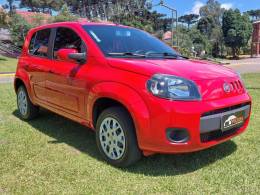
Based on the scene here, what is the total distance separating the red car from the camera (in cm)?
358

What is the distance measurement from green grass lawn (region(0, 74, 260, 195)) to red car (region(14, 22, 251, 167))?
309 mm

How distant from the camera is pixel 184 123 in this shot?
3529 mm

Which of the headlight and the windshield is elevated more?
the windshield

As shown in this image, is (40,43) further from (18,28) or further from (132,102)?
(18,28)

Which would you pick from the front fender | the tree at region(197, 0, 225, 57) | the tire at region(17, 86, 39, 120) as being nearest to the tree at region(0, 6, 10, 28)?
the tire at region(17, 86, 39, 120)

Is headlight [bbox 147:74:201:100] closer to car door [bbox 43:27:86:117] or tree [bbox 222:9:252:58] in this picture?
car door [bbox 43:27:86:117]

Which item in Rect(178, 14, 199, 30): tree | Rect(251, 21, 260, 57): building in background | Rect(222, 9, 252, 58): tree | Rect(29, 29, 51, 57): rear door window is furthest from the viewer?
Rect(178, 14, 199, 30): tree

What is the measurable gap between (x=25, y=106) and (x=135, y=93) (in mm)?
3272

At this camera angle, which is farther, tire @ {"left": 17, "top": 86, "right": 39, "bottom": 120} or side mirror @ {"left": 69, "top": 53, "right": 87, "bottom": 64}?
tire @ {"left": 17, "top": 86, "right": 39, "bottom": 120}

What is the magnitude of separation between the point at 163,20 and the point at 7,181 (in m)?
70.1

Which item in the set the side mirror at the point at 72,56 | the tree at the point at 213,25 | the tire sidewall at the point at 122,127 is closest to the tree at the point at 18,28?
the tree at the point at 213,25

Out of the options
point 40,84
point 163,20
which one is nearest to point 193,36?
point 163,20

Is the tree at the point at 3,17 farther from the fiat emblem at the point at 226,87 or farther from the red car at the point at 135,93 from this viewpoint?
the fiat emblem at the point at 226,87

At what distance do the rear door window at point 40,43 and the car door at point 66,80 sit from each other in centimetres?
29
